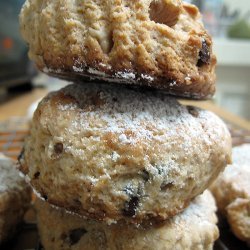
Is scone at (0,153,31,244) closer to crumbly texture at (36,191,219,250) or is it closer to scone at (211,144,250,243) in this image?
crumbly texture at (36,191,219,250)

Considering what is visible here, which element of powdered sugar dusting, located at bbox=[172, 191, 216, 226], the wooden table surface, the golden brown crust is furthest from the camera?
the wooden table surface

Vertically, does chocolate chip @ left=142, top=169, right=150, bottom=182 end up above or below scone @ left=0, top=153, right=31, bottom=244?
above

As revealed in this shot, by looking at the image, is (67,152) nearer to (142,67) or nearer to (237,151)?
(142,67)

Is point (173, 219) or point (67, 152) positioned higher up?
point (67, 152)

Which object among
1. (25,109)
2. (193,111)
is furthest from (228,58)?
(193,111)

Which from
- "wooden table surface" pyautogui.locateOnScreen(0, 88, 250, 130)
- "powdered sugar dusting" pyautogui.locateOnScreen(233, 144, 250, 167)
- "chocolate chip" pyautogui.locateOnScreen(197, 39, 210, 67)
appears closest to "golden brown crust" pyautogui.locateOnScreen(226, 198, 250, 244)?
"powdered sugar dusting" pyautogui.locateOnScreen(233, 144, 250, 167)

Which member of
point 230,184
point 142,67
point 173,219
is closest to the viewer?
point 142,67

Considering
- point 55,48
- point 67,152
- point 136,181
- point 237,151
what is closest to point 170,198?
point 136,181

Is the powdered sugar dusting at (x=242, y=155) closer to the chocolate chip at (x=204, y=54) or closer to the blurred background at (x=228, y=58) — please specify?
the chocolate chip at (x=204, y=54)
